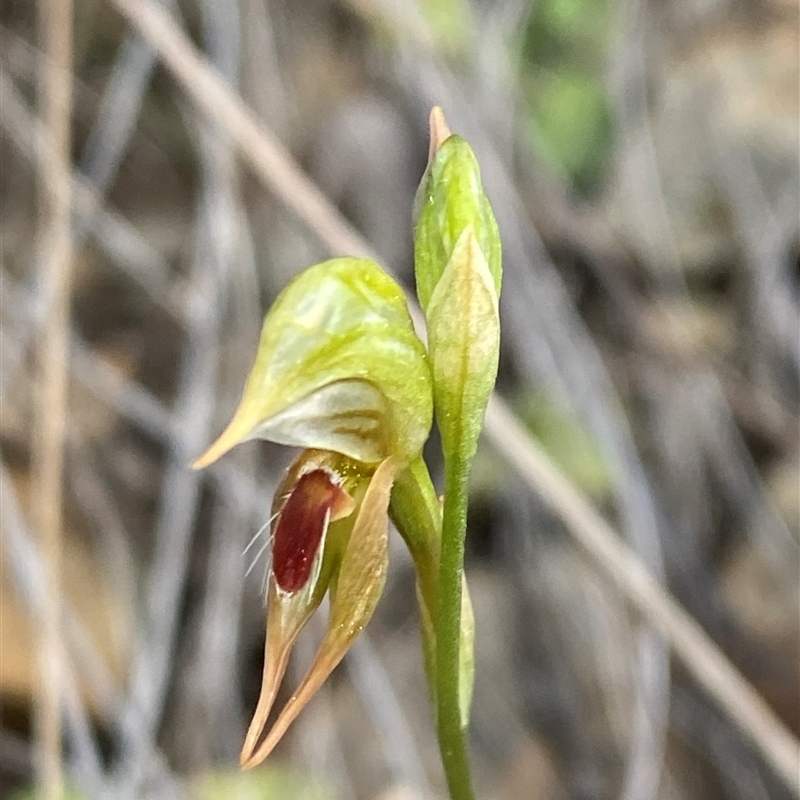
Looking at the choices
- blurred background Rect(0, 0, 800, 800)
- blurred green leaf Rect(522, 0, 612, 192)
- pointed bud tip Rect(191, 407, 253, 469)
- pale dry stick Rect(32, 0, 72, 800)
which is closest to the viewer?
pointed bud tip Rect(191, 407, 253, 469)

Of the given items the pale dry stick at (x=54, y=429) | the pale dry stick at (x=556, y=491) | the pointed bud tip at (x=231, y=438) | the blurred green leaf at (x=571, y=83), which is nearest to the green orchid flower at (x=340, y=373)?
the pointed bud tip at (x=231, y=438)

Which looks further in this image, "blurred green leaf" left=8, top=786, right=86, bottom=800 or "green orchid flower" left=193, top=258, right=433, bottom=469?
"blurred green leaf" left=8, top=786, right=86, bottom=800

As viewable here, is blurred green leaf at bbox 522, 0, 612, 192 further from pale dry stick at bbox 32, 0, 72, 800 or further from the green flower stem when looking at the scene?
the green flower stem

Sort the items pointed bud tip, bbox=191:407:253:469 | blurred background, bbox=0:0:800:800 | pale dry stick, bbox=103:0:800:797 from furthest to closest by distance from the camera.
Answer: blurred background, bbox=0:0:800:800 < pale dry stick, bbox=103:0:800:797 < pointed bud tip, bbox=191:407:253:469

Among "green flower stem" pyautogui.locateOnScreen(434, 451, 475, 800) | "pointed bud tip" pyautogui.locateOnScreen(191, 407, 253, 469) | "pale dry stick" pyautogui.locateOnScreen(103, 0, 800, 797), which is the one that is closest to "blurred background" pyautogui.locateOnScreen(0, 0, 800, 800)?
"pale dry stick" pyautogui.locateOnScreen(103, 0, 800, 797)

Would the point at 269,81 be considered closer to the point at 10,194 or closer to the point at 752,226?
the point at 10,194

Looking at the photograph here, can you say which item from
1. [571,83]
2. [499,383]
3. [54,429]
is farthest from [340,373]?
[571,83]

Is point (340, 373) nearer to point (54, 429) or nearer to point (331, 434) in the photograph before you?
point (331, 434)
